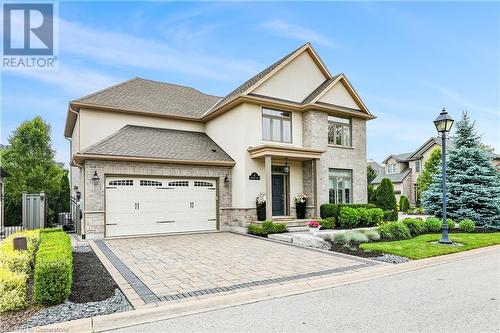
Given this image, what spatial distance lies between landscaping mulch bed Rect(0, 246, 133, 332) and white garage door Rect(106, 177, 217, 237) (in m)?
6.40

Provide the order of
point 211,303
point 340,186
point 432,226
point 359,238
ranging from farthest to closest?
point 340,186 → point 432,226 → point 359,238 → point 211,303

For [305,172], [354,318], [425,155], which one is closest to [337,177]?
[305,172]

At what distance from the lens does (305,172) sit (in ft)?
54.0

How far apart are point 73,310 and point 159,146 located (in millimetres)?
10674

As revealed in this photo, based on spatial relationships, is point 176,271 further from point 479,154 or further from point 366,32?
point 479,154

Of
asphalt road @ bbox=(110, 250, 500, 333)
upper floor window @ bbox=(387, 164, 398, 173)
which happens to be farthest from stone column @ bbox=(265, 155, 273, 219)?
upper floor window @ bbox=(387, 164, 398, 173)

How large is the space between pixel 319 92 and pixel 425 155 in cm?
2561

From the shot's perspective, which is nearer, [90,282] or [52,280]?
[52,280]

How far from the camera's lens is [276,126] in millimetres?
15914

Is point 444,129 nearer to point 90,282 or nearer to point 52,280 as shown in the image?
point 90,282

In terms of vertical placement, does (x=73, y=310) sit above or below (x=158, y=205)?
below

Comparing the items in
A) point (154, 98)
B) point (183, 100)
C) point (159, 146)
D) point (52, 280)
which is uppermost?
point (183, 100)

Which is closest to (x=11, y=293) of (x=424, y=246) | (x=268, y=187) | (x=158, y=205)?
(x=158, y=205)

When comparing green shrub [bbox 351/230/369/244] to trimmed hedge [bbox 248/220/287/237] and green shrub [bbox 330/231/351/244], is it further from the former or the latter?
trimmed hedge [bbox 248/220/287/237]
